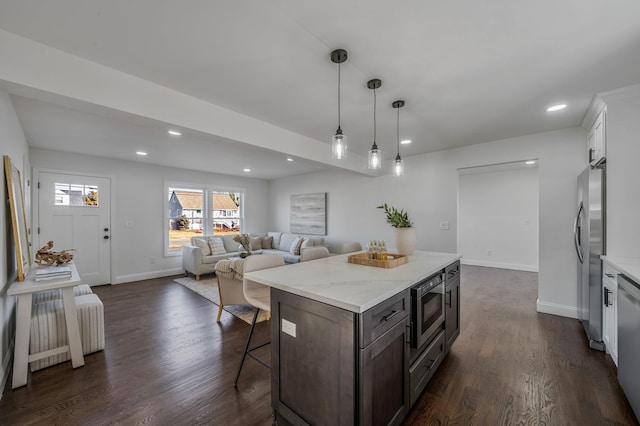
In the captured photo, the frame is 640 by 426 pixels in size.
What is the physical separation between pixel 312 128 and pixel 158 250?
4.50 m

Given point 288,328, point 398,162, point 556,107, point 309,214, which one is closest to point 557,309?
point 556,107

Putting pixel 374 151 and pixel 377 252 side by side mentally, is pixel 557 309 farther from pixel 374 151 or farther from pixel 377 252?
pixel 374 151

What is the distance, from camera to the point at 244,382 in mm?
2109

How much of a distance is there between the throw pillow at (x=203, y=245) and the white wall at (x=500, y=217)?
19.4 ft

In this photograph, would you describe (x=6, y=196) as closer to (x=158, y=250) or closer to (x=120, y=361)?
(x=120, y=361)

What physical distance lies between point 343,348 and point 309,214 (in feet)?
17.2

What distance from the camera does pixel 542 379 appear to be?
2121 mm

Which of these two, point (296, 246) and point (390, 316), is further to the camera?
point (296, 246)

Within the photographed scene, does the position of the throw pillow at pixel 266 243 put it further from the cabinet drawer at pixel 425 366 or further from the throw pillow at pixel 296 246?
the cabinet drawer at pixel 425 366

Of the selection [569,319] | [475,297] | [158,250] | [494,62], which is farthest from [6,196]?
[569,319]

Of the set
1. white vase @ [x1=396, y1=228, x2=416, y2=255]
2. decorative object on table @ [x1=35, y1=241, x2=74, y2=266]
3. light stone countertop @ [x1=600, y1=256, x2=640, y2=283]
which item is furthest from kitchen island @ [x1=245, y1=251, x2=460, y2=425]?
decorative object on table @ [x1=35, y1=241, x2=74, y2=266]

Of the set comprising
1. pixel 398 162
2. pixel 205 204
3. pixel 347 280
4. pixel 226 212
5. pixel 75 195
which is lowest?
pixel 347 280

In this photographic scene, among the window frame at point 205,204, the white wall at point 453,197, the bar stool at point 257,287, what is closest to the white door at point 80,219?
the window frame at point 205,204

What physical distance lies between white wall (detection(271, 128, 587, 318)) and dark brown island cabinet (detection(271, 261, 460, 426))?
9.51 ft
